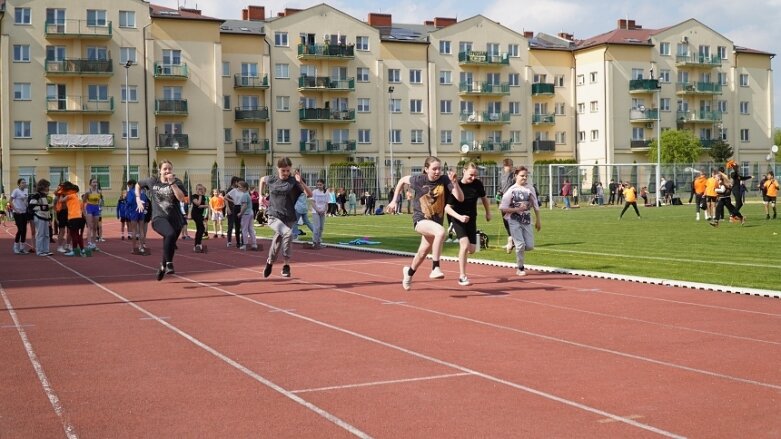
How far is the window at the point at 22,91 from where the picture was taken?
6856 centimetres

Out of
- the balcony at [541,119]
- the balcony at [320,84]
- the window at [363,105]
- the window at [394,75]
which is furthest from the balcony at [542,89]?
the balcony at [320,84]

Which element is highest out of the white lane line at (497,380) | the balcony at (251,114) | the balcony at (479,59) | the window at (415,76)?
the balcony at (479,59)

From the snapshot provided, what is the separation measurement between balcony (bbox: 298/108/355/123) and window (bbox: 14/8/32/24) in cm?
2215

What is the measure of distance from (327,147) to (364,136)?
3793mm

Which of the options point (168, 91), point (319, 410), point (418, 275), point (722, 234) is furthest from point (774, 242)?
point (168, 91)

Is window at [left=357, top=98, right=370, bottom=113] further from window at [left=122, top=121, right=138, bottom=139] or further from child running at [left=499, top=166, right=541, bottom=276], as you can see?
child running at [left=499, top=166, right=541, bottom=276]

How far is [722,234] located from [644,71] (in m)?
64.3

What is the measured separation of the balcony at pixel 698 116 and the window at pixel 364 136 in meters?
30.3

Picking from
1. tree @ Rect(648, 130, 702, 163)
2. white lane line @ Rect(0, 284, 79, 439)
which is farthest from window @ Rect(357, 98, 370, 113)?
white lane line @ Rect(0, 284, 79, 439)

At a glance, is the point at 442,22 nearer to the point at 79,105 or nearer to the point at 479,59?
the point at 479,59

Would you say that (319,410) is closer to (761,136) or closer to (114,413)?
(114,413)

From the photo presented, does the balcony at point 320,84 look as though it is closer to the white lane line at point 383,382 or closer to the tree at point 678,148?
the tree at point 678,148

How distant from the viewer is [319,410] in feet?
21.8

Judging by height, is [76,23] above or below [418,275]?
above
